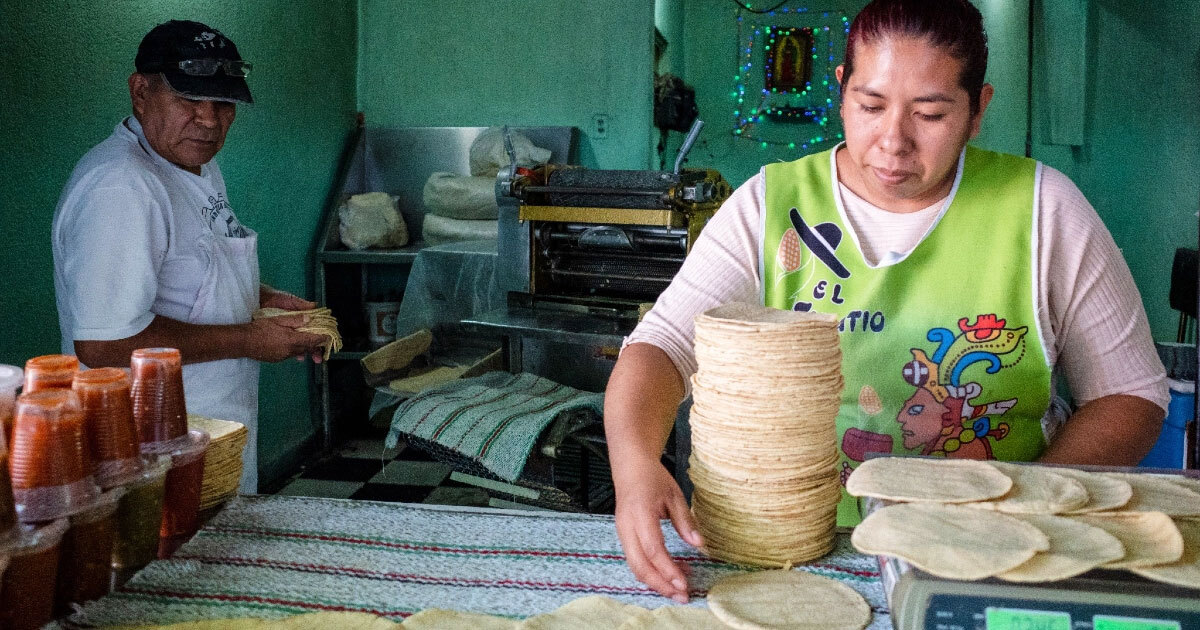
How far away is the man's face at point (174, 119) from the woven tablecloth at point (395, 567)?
1.48 meters

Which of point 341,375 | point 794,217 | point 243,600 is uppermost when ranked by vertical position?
point 794,217

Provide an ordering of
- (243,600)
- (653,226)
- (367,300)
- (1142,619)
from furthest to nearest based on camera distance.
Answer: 1. (367,300)
2. (653,226)
3. (243,600)
4. (1142,619)

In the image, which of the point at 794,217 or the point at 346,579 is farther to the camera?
the point at 794,217

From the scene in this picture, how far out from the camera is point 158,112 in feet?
8.23

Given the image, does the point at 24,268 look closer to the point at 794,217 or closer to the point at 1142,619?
the point at 794,217

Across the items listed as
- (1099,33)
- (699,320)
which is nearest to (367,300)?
(699,320)

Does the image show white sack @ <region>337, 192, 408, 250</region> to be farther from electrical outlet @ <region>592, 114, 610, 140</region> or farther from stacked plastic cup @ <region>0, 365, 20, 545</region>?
stacked plastic cup @ <region>0, 365, 20, 545</region>

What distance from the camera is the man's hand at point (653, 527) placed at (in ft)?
3.74

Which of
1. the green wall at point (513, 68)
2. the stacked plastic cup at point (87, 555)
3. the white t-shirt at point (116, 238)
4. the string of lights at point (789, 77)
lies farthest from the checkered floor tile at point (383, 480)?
the string of lights at point (789, 77)

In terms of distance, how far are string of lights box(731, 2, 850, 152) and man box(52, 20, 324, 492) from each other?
6.37 meters

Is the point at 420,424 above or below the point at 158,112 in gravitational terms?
below

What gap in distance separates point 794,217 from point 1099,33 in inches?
179

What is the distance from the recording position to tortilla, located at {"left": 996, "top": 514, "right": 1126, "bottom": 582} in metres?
0.86

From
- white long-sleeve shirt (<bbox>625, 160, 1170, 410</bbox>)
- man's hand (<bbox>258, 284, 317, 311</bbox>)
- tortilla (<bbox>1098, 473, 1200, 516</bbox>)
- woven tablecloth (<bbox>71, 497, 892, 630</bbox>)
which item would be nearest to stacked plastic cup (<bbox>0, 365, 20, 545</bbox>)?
woven tablecloth (<bbox>71, 497, 892, 630</bbox>)
